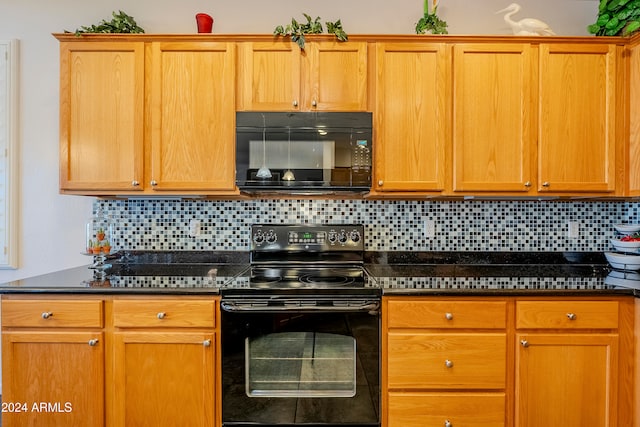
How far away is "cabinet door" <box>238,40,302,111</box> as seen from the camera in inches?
75.4

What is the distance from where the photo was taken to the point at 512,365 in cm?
158

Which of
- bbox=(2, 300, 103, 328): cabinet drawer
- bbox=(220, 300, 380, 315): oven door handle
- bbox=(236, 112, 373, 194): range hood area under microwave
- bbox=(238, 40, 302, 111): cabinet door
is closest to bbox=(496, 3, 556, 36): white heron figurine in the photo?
bbox=(236, 112, 373, 194): range hood area under microwave

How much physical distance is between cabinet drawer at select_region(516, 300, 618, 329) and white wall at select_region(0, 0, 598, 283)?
1779 millimetres

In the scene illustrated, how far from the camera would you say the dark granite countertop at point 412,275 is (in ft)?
5.21

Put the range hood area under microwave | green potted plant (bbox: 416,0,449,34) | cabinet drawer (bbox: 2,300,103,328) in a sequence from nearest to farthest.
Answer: cabinet drawer (bbox: 2,300,103,328), the range hood area under microwave, green potted plant (bbox: 416,0,449,34)


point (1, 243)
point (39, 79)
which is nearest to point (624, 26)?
point (39, 79)

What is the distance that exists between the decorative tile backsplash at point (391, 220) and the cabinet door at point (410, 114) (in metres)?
0.37

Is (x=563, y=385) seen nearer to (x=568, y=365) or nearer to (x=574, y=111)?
(x=568, y=365)

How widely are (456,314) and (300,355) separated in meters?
0.76

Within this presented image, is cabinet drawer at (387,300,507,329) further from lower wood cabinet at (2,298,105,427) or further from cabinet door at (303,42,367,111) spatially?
lower wood cabinet at (2,298,105,427)

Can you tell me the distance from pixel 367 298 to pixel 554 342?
2.94ft

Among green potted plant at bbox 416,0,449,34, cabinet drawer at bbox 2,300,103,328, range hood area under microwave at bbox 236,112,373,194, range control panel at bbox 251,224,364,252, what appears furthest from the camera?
range control panel at bbox 251,224,364,252

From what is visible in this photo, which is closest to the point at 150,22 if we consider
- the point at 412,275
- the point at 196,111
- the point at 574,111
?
the point at 196,111

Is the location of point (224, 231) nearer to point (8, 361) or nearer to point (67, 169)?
point (67, 169)
